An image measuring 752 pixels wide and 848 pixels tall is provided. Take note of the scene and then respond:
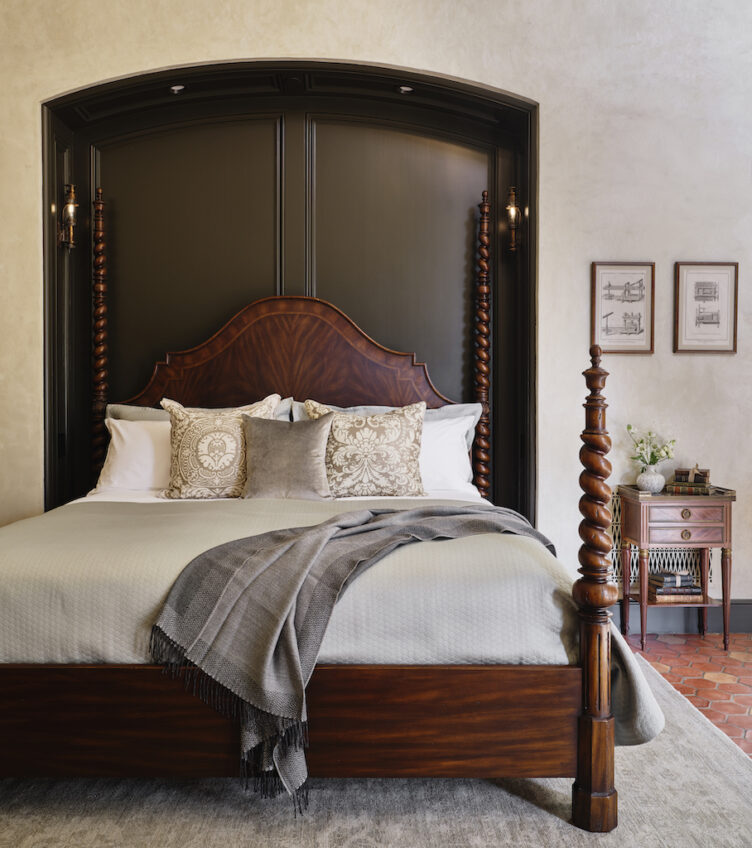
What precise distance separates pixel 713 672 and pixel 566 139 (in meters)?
2.68

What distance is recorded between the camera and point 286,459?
3236mm

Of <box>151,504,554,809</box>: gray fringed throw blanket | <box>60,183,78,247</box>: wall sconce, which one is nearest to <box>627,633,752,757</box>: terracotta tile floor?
<box>151,504,554,809</box>: gray fringed throw blanket

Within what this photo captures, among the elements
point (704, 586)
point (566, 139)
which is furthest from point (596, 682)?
point (566, 139)

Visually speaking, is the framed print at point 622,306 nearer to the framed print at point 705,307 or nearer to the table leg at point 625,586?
the framed print at point 705,307

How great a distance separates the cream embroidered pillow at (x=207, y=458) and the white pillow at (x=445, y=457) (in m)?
0.87

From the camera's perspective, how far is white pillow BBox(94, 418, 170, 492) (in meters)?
3.54

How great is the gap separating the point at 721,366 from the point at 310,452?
2.21 meters

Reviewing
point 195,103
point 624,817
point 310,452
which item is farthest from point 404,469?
point 195,103

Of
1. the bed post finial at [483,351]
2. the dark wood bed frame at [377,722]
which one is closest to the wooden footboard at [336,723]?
the dark wood bed frame at [377,722]

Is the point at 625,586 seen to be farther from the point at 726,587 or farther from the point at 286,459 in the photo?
the point at 286,459

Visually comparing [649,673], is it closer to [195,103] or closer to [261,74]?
[261,74]

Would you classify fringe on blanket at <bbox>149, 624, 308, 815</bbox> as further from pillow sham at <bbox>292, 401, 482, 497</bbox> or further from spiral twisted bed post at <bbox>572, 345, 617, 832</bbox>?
pillow sham at <bbox>292, 401, 482, 497</bbox>

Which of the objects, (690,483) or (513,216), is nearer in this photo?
(690,483)

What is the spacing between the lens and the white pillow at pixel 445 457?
11.8ft
